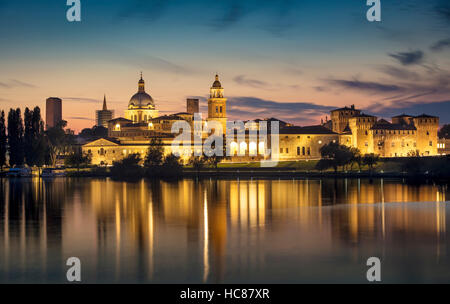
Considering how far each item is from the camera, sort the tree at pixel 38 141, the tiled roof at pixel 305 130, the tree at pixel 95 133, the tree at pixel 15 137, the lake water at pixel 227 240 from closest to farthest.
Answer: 1. the lake water at pixel 227 240
2. the tree at pixel 15 137
3. the tree at pixel 38 141
4. the tiled roof at pixel 305 130
5. the tree at pixel 95 133

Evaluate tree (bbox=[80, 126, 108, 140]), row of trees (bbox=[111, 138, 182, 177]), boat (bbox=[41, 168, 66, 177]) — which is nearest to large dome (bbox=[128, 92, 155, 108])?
tree (bbox=[80, 126, 108, 140])

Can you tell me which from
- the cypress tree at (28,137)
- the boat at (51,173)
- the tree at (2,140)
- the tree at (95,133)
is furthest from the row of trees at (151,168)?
the tree at (95,133)

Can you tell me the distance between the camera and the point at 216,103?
83.7 m

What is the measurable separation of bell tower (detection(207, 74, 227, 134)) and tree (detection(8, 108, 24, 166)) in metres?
31.3

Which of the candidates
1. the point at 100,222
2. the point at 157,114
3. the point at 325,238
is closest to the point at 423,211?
the point at 325,238

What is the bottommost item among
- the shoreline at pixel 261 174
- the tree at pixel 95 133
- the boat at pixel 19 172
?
the shoreline at pixel 261 174

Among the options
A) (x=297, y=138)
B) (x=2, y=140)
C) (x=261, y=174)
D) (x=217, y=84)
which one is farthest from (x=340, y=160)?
(x=217, y=84)

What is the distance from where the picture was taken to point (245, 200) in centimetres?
2831

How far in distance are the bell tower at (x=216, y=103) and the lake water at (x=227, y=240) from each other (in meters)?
56.7

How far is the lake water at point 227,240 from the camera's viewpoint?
39.3 feet

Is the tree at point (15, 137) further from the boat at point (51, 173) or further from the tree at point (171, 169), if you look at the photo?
the tree at point (171, 169)

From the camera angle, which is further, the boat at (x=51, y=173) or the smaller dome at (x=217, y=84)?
the smaller dome at (x=217, y=84)

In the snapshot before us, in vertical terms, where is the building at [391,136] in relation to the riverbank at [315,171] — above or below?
above

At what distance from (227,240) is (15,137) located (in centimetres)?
4657
